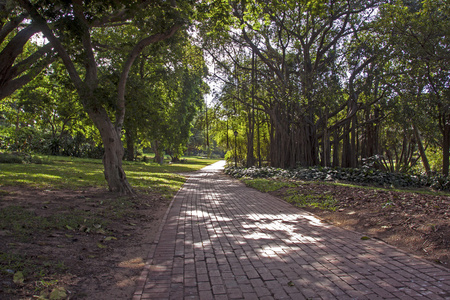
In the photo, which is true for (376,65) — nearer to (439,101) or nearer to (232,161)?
(439,101)

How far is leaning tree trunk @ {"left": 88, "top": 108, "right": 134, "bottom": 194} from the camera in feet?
30.0

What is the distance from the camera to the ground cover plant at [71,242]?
3324 millimetres

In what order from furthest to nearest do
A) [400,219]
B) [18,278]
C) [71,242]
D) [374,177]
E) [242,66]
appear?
[242,66] < [374,177] < [400,219] < [71,242] < [18,278]

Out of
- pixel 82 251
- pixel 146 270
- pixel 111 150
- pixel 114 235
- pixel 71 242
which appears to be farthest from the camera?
pixel 111 150

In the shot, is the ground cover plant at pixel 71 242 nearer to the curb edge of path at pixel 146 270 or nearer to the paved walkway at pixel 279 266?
the curb edge of path at pixel 146 270

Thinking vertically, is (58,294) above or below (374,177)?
below

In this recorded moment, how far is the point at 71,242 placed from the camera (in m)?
4.82

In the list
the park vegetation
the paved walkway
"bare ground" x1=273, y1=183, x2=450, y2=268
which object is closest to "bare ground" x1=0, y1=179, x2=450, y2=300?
"bare ground" x1=273, y1=183, x2=450, y2=268

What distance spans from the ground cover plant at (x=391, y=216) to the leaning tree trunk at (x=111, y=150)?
200 inches

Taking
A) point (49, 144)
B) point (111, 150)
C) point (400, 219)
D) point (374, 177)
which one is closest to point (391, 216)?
point (400, 219)

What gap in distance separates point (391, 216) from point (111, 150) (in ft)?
23.9

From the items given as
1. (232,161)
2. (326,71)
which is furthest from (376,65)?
(232,161)

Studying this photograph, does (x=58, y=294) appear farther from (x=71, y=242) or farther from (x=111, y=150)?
(x=111, y=150)

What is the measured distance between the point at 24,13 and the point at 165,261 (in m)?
8.03
